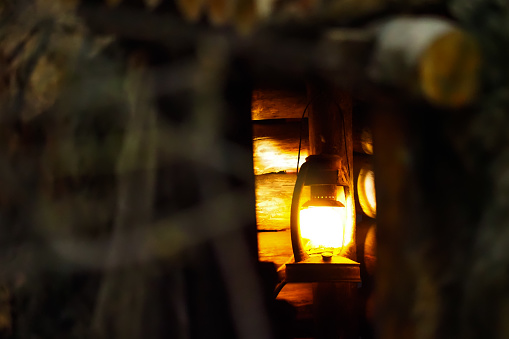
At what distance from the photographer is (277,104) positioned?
13.2ft

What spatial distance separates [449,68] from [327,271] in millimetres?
1609

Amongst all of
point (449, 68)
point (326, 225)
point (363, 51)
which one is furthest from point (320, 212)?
point (449, 68)

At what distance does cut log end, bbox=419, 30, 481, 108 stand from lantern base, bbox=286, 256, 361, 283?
60.7 inches

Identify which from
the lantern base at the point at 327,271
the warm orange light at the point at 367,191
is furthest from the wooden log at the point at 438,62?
the warm orange light at the point at 367,191

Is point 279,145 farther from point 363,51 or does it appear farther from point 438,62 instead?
point 438,62

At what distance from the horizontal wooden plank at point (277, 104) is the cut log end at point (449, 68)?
2.69 m

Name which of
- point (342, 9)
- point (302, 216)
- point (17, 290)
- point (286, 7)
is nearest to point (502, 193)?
point (342, 9)

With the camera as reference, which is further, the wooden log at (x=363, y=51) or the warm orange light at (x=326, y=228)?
the warm orange light at (x=326, y=228)

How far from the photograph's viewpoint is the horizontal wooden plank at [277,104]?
3.99m

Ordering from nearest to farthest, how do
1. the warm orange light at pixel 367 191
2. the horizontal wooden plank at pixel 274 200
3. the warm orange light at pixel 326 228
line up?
the warm orange light at pixel 326 228 < the warm orange light at pixel 367 191 < the horizontal wooden plank at pixel 274 200

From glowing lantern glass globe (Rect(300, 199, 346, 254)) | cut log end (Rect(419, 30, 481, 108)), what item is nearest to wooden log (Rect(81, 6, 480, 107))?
cut log end (Rect(419, 30, 481, 108))

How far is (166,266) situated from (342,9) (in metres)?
1.22

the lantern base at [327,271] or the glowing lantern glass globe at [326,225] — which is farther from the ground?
the glowing lantern glass globe at [326,225]

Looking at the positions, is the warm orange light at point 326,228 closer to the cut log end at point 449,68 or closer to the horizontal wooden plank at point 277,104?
the horizontal wooden plank at point 277,104
